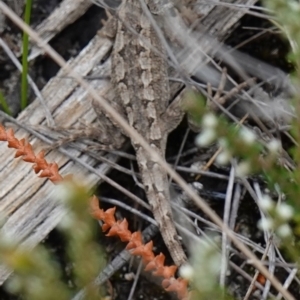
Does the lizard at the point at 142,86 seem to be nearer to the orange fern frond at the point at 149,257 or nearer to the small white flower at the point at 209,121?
the orange fern frond at the point at 149,257

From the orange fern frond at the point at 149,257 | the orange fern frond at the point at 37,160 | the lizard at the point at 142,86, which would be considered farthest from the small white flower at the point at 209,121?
the lizard at the point at 142,86

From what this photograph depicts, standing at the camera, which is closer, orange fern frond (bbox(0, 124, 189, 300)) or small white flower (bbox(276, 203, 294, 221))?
small white flower (bbox(276, 203, 294, 221))

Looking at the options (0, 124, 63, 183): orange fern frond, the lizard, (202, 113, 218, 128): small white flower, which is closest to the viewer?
(202, 113, 218, 128): small white flower

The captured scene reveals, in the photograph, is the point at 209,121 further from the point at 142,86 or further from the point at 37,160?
the point at 142,86

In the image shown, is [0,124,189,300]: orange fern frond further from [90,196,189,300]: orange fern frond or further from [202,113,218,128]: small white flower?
[202,113,218,128]: small white flower

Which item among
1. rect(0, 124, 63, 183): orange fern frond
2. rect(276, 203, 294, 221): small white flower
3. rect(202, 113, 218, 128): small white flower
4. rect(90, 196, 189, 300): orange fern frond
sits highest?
rect(0, 124, 63, 183): orange fern frond

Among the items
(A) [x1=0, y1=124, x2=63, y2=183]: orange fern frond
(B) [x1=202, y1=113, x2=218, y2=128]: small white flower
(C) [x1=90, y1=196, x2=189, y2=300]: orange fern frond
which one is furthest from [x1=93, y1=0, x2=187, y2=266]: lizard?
(B) [x1=202, y1=113, x2=218, y2=128]: small white flower

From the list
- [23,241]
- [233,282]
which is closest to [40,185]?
[23,241]

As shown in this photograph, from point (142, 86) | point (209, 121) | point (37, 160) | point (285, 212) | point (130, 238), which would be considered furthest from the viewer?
point (142, 86)

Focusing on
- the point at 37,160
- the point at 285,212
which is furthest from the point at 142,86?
the point at 285,212

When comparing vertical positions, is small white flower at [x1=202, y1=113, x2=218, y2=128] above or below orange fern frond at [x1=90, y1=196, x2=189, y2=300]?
above
